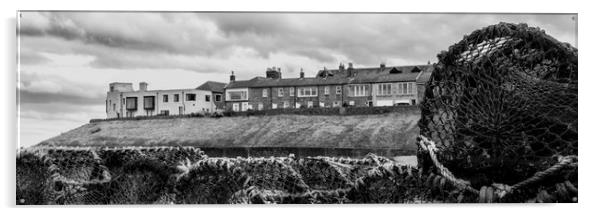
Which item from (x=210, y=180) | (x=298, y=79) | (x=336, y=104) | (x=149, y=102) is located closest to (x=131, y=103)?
(x=149, y=102)

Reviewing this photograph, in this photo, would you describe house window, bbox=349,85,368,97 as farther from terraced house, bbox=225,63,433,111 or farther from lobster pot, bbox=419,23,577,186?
lobster pot, bbox=419,23,577,186

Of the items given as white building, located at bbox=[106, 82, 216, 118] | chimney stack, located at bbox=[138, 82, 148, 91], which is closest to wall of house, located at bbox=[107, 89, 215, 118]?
white building, located at bbox=[106, 82, 216, 118]

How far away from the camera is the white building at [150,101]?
786 cm

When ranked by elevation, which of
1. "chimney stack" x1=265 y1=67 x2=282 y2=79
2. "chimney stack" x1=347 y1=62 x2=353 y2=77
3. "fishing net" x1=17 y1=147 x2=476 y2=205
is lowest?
"fishing net" x1=17 y1=147 x2=476 y2=205

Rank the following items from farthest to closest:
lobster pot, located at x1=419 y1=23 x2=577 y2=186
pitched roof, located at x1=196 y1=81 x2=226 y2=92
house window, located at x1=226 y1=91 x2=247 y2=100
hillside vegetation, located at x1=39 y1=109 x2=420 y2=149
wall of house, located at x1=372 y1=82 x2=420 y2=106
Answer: hillside vegetation, located at x1=39 y1=109 x2=420 y2=149, wall of house, located at x1=372 y1=82 x2=420 y2=106, house window, located at x1=226 y1=91 x2=247 y2=100, pitched roof, located at x1=196 y1=81 x2=226 y2=92, lobster pot, located at x1=419 y1=23 x2=577 y2=186

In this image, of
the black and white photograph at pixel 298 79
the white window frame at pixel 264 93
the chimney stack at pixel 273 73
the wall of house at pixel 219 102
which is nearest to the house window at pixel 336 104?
the wall of house at pixel 219 102

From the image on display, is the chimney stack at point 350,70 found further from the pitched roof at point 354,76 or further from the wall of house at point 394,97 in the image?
the wall of house at point 394,97

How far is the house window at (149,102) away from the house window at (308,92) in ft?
8.47

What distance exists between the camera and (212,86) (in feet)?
29.1

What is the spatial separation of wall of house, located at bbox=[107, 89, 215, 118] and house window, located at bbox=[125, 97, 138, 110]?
0.12ft

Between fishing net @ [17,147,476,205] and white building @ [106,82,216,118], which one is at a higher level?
white building @ [106,82,216,118]

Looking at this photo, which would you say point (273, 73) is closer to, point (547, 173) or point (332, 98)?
point (547, 173)

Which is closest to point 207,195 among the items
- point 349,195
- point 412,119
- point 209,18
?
point 349,195

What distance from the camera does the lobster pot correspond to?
5895mm
